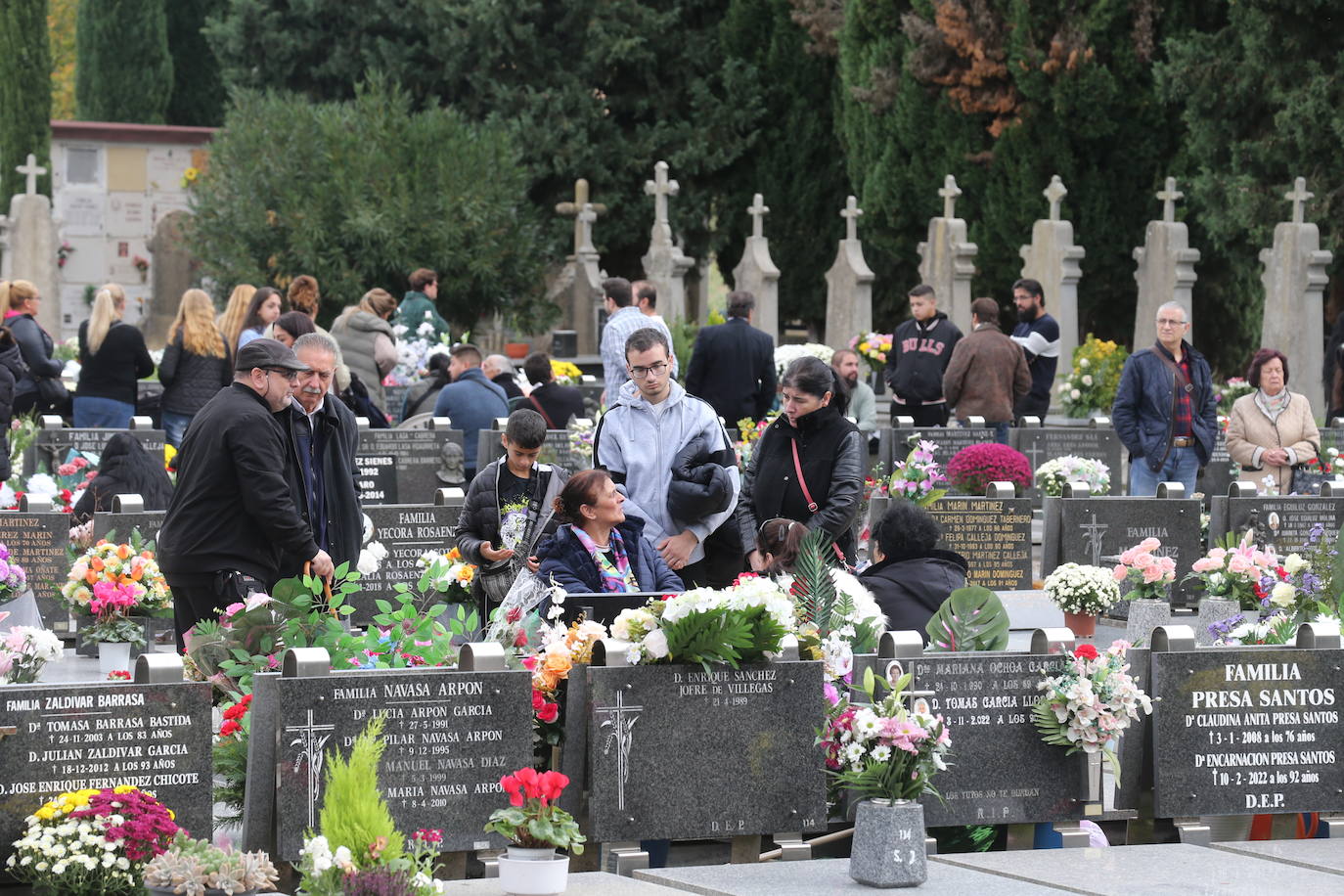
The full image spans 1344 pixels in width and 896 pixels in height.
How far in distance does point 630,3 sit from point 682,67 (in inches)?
59.7

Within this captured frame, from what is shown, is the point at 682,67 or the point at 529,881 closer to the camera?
the point at 529,881

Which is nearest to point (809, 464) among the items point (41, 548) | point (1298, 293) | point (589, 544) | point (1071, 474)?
point (589, 544)

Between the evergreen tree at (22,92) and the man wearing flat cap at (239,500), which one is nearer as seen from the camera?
the man wearing flat cap at (239,500)

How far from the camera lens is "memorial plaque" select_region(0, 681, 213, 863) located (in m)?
5.96

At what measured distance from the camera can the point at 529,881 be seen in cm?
607

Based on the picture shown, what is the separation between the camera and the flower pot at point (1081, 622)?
11750 mm

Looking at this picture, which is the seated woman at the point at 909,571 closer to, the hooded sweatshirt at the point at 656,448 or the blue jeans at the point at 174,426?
the hooded sweatshirt at the point at 656,448

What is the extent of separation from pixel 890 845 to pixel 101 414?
10.7m

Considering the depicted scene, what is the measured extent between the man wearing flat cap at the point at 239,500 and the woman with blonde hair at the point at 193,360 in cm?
660

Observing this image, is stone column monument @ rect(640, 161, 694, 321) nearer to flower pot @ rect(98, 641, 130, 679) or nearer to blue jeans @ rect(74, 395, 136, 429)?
blue jeans @ rect(74, 395, 136, 429)

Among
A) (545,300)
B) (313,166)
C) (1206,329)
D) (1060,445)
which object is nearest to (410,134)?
(313,166)

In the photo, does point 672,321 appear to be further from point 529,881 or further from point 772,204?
point 529,881

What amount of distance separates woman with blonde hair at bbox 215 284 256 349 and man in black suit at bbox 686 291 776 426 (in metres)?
3.10

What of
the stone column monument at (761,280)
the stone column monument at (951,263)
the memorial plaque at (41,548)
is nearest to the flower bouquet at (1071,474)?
the memorial plaque at (41,548)
